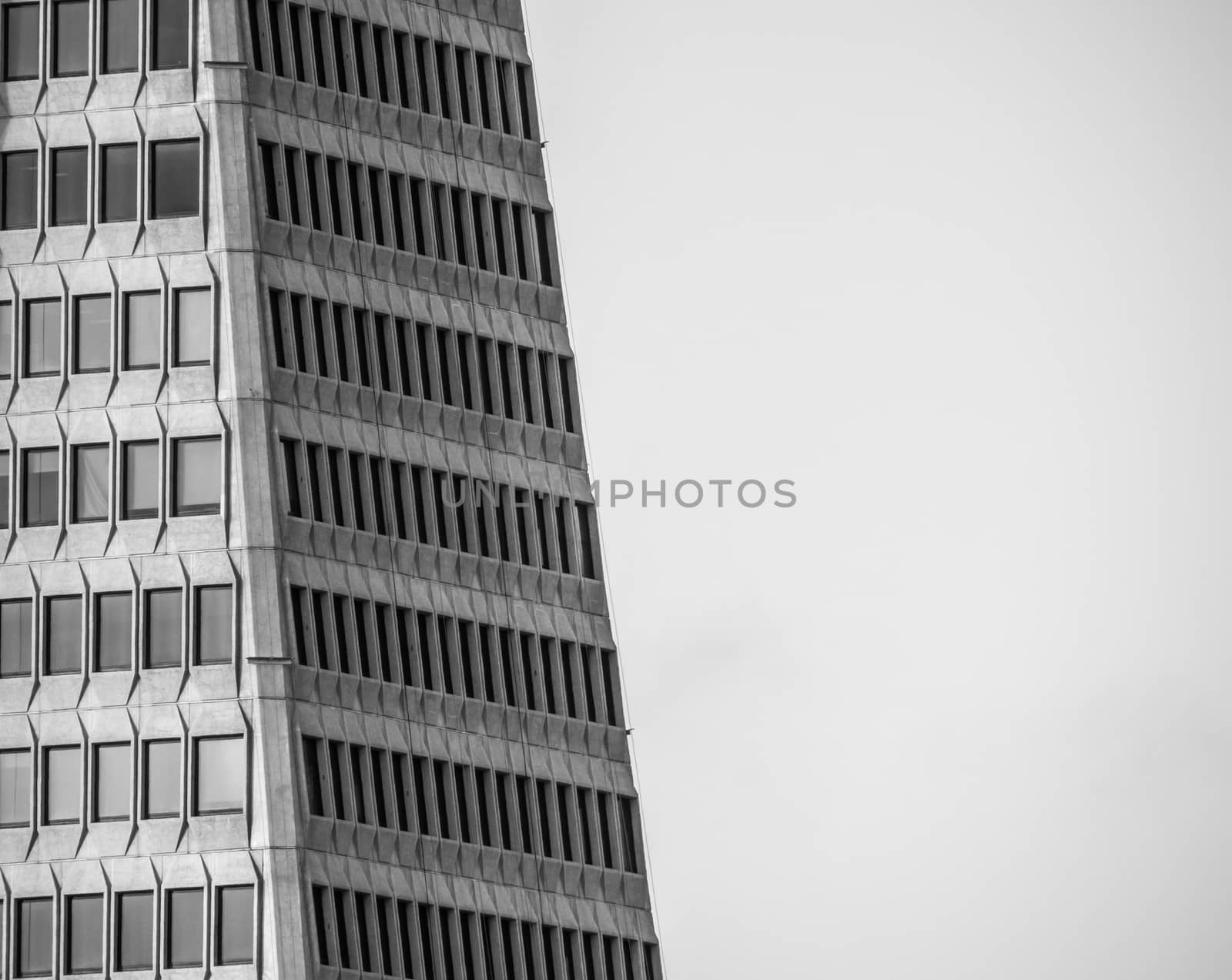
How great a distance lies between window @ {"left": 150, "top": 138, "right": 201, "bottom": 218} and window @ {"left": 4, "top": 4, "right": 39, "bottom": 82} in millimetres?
6206

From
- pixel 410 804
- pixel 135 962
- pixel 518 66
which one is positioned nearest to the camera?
pixel 135 962

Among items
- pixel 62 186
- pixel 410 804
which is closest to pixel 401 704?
pixel 410 804

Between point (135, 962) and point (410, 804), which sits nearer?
point (135, 962)

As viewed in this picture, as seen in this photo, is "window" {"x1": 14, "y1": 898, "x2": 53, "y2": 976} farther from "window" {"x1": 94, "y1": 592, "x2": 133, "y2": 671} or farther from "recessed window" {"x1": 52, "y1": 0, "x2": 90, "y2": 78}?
"recessed window" {"x1": 52, "y1": 0, "x2": 90, "y2": 78}

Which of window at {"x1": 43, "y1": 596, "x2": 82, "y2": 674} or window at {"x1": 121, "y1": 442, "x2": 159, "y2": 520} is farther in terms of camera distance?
window at {"x1": 121, "y1": 442, "x2": 159, "y2": 520}

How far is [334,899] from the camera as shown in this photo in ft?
421

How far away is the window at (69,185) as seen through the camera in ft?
437

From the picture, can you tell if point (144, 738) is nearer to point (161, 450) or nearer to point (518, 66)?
point (161, 450)

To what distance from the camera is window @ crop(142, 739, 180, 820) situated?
127 m

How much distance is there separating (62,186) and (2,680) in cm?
1910

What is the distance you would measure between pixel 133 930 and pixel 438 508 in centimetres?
2241

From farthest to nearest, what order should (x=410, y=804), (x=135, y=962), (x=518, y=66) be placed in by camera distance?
(x=518, y=66) → (x=410, y=804) → (x=135, y=962)

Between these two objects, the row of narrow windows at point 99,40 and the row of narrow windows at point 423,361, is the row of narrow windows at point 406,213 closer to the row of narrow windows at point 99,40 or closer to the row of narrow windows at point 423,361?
the row of narrow windows at point 423,361

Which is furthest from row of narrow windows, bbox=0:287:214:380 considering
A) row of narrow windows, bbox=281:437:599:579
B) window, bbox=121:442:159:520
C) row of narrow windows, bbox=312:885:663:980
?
row of narrow windows, bbox=312:885:663:980
